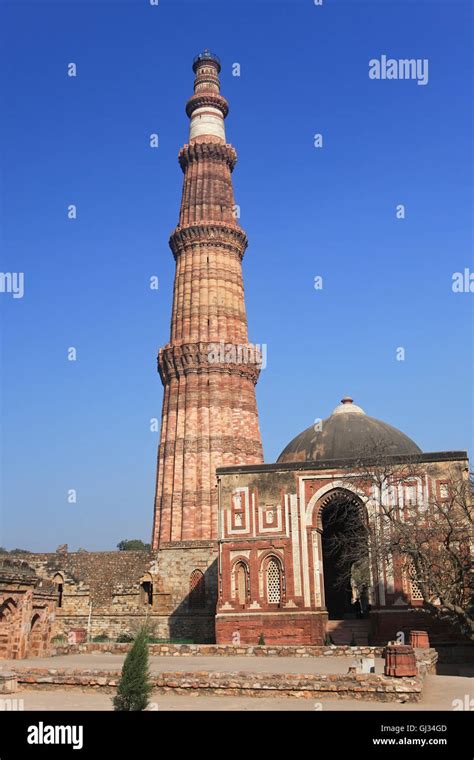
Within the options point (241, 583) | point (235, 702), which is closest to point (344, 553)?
point (241, 583)

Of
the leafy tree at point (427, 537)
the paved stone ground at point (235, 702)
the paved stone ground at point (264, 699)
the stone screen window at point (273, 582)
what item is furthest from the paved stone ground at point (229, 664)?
the stone screen window at point (273, 582)

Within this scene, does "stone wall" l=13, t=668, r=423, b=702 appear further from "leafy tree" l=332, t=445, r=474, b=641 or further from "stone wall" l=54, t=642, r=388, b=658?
"stone wall" l=54, t=642, r=388, b=658

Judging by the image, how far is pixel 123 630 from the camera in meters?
33.0

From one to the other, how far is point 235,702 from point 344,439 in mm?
17148

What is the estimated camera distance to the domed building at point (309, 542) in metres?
25.0

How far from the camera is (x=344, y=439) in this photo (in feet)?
98.6

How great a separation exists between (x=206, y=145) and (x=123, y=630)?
26783 millimetres

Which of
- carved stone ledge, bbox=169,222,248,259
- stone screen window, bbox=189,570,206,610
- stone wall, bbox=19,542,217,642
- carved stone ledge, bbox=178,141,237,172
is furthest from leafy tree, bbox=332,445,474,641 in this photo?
carved stone ledge, bbox=178,141,237,172

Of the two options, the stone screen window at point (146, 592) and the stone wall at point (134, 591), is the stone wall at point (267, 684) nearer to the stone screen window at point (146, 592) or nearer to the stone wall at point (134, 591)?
the stone wall at point (134, 591)

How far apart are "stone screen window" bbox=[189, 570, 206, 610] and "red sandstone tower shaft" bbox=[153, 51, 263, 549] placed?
289cm

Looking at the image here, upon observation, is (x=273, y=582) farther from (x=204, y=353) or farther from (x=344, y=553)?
(x=204, y=353)

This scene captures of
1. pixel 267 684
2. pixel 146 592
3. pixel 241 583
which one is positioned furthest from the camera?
pixel 146 592

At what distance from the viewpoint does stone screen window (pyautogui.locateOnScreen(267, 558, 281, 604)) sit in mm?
26547
